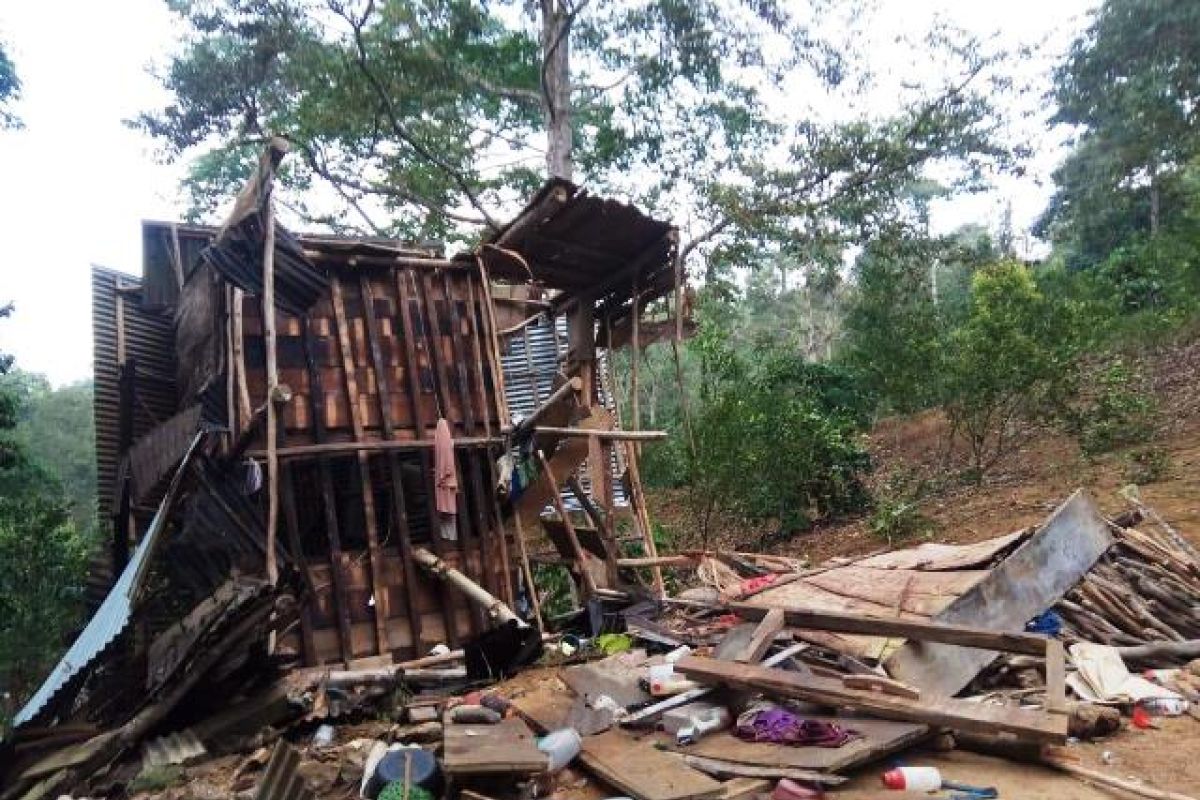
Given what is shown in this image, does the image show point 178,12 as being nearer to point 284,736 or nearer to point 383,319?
point 383,319

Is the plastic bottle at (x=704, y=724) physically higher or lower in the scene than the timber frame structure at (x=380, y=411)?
lower

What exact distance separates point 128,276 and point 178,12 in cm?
555

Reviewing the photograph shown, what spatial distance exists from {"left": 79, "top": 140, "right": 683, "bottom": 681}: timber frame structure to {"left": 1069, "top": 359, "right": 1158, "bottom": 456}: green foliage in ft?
24.3

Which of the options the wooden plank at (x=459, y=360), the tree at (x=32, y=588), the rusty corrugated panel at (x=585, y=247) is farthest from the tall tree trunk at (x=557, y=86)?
the tree at (x=32, y=588)

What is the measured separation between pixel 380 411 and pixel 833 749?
4.51 meters

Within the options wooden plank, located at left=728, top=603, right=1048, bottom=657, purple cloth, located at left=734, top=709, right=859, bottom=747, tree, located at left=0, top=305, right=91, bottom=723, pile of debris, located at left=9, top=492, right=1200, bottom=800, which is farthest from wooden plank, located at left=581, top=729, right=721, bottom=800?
tree, located at left=0, top=305, right=91, bottom=723

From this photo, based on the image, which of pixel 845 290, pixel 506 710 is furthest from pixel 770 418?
pixel 845 290

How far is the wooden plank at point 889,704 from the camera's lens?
11.6 ft

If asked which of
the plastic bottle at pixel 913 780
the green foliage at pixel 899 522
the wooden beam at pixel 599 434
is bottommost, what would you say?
the plastic bottle at pixel 913 780

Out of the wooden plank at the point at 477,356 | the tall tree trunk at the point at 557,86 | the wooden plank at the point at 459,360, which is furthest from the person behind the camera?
the tall tree trunk at the point at 557,86

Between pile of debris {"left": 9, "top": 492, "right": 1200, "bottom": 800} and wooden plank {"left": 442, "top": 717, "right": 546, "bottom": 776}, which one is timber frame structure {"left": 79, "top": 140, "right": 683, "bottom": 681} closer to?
pile of debris {"left": 9, "top": 492, "right": 1200, "bottom": 800}

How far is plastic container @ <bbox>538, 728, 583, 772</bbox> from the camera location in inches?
150

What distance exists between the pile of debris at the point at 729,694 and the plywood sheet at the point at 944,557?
0.08 ft

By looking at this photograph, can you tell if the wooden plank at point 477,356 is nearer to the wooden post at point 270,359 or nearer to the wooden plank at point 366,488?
the wooden plank at point 366,488
